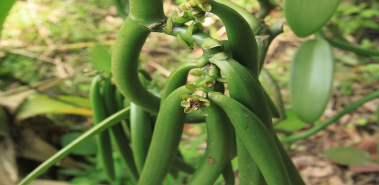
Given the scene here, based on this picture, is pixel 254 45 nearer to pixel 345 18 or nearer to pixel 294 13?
pixel 294 13

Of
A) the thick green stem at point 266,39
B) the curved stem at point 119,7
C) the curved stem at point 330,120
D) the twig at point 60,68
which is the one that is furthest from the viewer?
the twig at point 60,68

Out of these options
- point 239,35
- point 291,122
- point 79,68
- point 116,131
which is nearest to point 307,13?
point 239,35

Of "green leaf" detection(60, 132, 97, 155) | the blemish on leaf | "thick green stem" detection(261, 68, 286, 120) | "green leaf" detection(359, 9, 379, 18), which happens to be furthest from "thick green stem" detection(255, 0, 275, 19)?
"green leaf" detection(359, 9, 379, 18)

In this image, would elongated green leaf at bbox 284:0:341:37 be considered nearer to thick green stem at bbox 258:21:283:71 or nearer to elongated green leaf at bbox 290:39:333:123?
thick green stem at bbox 258:21:283:71

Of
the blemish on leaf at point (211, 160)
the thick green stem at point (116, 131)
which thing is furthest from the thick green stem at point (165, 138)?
the thick green stem at point (116, 131)

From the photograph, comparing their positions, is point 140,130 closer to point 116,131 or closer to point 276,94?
point 116,131

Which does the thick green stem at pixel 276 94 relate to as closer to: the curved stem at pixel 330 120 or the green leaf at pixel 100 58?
the curved stem at pixel 330 120

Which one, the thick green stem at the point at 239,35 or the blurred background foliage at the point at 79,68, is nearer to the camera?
the thick green stem at the point at 239,35
